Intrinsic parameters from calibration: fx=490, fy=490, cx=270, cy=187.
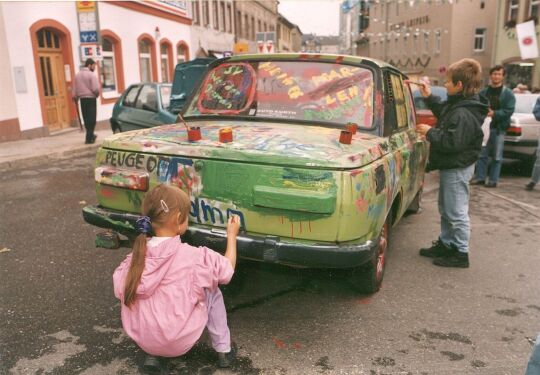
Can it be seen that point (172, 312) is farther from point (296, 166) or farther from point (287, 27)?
point (287, 27)

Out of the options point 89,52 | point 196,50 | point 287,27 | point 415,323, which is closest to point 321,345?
point 415,323

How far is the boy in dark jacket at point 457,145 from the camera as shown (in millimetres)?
3971

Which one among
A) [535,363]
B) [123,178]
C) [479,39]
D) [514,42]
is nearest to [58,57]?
[123,178]

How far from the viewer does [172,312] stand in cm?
242

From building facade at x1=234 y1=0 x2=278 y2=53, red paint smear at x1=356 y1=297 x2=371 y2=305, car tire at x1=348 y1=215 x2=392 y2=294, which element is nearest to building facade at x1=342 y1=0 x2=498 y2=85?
building facade at x1=234 y1=0 x2=278 y2=53

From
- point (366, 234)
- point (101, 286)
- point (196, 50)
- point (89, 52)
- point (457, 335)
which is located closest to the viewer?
point (366, 234)

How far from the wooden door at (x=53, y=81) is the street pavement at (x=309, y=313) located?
30.7 feet

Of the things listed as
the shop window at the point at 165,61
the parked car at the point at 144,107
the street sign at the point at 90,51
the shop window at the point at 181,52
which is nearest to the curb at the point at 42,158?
the parked car at the point at 144,107

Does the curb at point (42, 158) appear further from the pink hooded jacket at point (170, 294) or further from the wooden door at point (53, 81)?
the pink hooded jacket at point (170, 294)

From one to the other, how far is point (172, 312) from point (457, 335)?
1852 mm

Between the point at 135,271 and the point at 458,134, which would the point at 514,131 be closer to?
the point at 458,134

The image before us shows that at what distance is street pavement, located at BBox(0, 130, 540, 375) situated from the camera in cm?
281

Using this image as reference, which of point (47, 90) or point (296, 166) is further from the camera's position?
point (47, 90)

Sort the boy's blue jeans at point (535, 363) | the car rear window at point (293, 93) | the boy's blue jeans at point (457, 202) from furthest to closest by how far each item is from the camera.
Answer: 1. the boy's blue jeans at point (457, 202)
2. the car rear window at point (293, 93)
3. the boy's blue jeans at point (535, 363)
